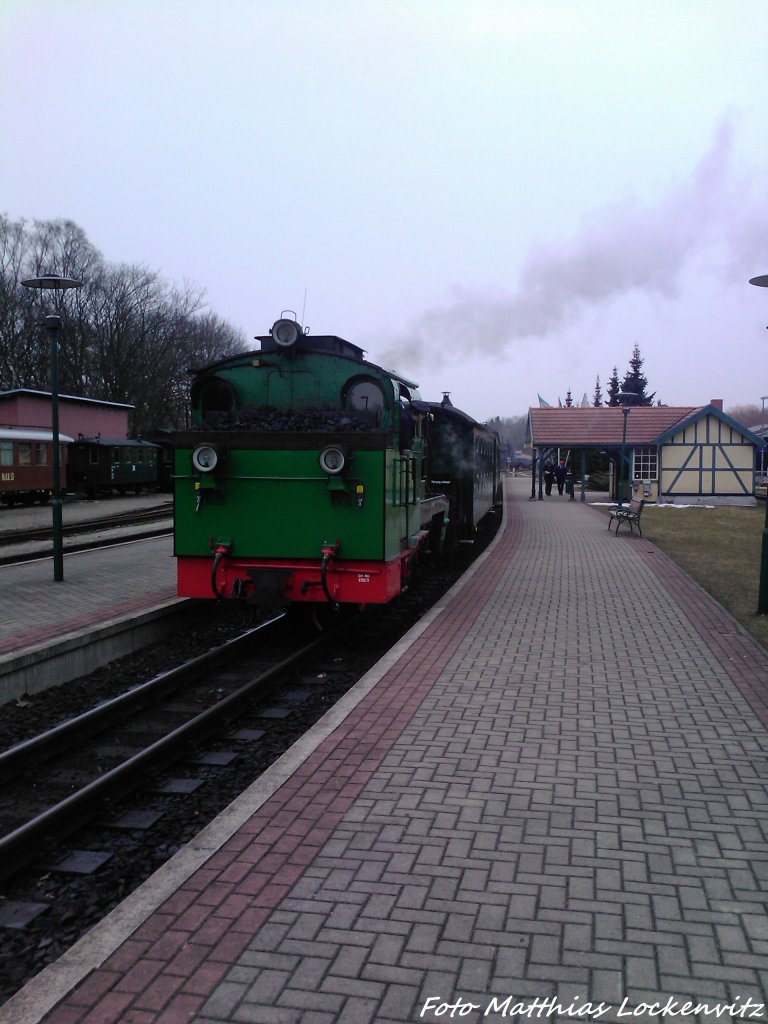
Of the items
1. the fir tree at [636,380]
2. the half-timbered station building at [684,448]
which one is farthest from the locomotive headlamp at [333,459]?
the fir tree at [636,380]

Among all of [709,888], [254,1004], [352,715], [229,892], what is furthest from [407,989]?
[352,715]

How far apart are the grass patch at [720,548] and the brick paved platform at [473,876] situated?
351cm

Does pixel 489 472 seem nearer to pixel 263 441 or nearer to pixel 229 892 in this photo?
pixel 263 441

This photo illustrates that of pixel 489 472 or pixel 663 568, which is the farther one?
pixel 489 472

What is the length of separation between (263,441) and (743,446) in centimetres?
3059

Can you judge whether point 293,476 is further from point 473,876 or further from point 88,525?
point 88,525

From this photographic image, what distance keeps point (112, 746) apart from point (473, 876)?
3.57m

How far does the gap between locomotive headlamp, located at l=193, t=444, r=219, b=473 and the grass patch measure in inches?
220

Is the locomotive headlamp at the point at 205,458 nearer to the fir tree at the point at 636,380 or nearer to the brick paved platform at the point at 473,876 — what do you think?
the brick paved platform at the point at 473,876

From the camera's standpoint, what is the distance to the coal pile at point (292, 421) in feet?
27.9

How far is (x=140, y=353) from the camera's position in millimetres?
56000

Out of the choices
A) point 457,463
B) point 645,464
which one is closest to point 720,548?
point 457,463

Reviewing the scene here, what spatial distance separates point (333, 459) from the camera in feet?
27.0

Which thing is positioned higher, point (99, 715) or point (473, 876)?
point (473, 876)
